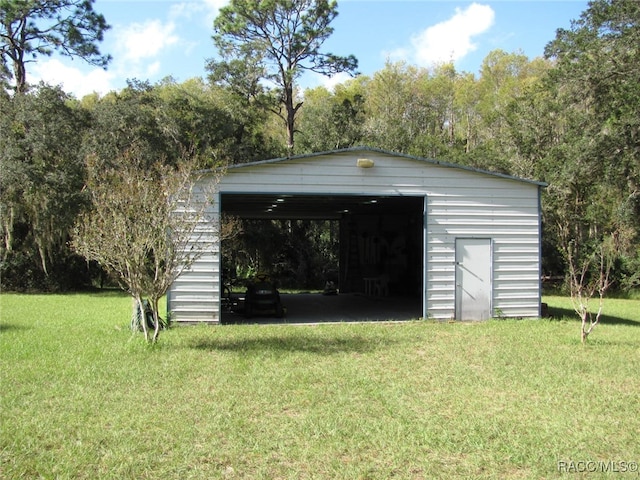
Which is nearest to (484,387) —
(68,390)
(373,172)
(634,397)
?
(634,397)

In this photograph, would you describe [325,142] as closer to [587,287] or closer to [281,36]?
[281,36]

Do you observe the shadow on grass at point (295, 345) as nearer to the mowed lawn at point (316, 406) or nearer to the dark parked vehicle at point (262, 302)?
the mowed lawn at point (316, 406)

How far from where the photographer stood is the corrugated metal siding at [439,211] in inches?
441

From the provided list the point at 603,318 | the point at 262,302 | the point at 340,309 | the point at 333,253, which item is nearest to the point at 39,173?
the point at 262,302

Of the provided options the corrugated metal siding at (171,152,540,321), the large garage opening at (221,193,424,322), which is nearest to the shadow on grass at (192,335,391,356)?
the corrugated metal siding at (171,152,540,321)

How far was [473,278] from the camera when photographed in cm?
1201

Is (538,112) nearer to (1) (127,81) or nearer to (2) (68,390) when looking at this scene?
(1) (127,81)

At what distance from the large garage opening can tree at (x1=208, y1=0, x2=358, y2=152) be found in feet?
19.0

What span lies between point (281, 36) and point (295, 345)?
21589 mm

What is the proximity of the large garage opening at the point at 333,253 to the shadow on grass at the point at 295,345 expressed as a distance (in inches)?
114

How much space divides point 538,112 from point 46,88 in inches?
731

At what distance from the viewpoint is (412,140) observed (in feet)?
93.9

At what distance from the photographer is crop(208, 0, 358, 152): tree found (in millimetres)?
26656

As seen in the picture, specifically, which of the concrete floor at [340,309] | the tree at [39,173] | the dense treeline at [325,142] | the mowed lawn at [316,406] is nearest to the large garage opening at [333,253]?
the concrete floor at [340,309]
